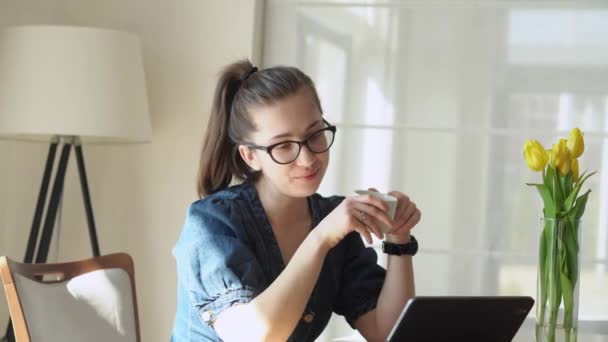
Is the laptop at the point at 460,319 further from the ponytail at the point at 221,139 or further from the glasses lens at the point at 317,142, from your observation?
the ponytail at the point at 221,139

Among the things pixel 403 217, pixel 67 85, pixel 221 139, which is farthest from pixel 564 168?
pixel 67 85

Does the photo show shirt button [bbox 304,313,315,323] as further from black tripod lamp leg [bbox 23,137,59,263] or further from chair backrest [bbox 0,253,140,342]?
black tripod lamp leg [bbox 23,137,59,263]

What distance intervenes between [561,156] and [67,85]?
1811mm

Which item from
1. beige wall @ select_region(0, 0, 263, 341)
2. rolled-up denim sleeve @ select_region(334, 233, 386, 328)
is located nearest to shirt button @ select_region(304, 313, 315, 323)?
rolled-up denim sleeve @ select_region(334, 233, 386, 328)

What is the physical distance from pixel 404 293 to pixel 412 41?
170 centimetres

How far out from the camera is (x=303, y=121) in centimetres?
183

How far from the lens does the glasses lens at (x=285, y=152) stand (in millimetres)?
1806

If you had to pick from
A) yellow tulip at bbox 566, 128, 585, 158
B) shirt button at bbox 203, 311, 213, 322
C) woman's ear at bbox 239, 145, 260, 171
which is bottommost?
shirt button at bbox 203, 311, 213, 322

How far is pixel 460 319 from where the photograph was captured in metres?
1.55

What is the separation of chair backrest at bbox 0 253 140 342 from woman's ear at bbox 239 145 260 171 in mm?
381

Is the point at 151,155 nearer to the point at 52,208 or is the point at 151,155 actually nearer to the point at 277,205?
the point at 52,208

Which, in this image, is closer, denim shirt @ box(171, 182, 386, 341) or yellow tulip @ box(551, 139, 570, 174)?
denim shirt @ box(171, 182, 386, 341)

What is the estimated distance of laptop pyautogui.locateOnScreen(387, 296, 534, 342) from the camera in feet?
4.89

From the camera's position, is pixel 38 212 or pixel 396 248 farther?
pixel 38 212
